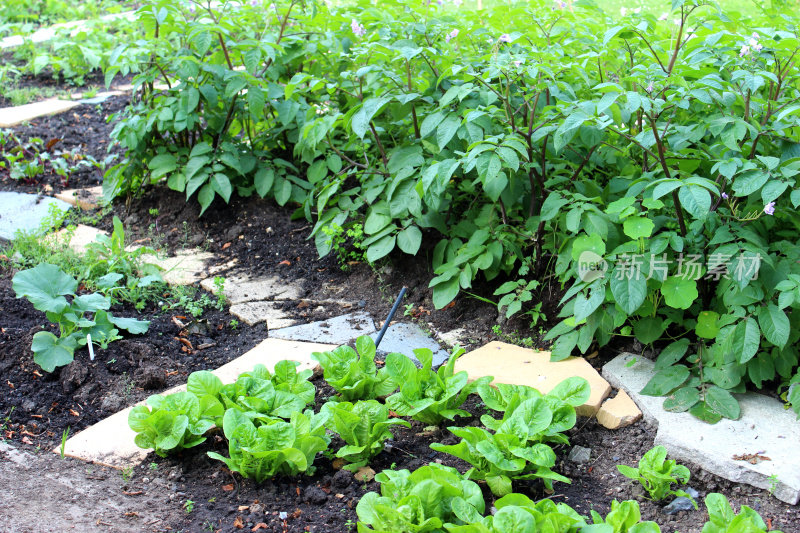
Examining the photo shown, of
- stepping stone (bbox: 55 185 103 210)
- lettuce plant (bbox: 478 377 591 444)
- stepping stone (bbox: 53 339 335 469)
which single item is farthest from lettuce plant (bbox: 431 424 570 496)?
stepping stone (bbox: 55 185 103 210)

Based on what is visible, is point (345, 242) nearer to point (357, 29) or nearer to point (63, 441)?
point (357, 29)

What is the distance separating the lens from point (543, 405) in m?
2.04

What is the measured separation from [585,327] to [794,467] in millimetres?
771

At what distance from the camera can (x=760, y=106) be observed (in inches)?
98.0

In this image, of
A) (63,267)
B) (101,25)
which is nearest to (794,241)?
A: (63,267)

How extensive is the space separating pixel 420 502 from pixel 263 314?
1.53 m

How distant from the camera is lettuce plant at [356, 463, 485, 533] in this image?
66.0 inches

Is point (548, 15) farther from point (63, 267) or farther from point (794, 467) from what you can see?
point (63, 267)

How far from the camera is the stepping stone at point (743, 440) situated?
1972 mm

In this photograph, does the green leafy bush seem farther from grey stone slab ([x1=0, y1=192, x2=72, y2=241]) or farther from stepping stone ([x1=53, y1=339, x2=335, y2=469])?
stepping stone ([x1=53, y1=339, x2=335, y2=469])

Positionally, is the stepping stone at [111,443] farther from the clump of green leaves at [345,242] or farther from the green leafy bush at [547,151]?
the green leafy bush at [547,151]

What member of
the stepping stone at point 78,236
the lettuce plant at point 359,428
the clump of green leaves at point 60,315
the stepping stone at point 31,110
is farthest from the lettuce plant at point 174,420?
the stepping stone at point 31,110

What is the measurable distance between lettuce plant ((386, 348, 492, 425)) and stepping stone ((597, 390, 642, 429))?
0.40m

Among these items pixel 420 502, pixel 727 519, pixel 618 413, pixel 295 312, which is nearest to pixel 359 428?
pixel 420 502
